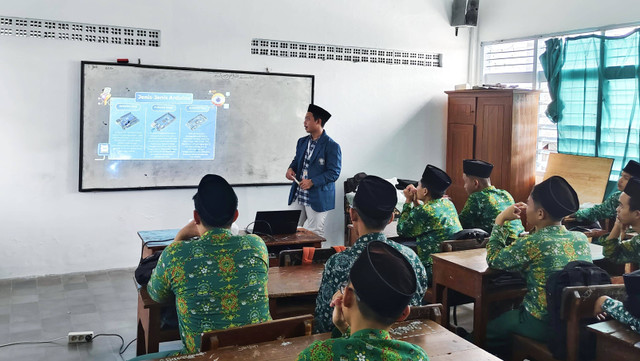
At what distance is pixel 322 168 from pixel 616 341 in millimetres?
3858

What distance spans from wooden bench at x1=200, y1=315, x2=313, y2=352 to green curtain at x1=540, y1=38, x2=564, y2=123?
5551mm

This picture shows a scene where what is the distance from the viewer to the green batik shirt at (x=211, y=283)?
8.06ft

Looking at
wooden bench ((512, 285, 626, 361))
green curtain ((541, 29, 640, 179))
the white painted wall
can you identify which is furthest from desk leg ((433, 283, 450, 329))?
the white painted wall

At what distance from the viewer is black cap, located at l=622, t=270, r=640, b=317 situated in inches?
101

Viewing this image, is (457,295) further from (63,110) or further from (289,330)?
(63,110)

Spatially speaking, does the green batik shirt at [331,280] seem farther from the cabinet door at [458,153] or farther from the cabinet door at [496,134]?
the cabinet door at [458,153]

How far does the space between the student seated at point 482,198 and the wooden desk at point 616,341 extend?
81.7 inches

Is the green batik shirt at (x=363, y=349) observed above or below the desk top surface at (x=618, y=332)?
above

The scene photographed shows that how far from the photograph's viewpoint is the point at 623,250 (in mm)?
3738

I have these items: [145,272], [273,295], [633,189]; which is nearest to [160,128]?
[145,272]

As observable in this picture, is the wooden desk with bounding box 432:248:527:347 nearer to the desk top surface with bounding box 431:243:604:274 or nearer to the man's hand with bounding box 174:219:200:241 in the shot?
the desk top surface with bounding box 431:243:604:274

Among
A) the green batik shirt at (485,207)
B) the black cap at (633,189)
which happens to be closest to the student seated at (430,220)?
the green batik shirt at (485,207)

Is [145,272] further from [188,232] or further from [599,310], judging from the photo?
[599,310]

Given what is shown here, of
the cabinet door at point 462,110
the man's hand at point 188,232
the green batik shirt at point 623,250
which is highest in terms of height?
the cabinet door at point 462,110
